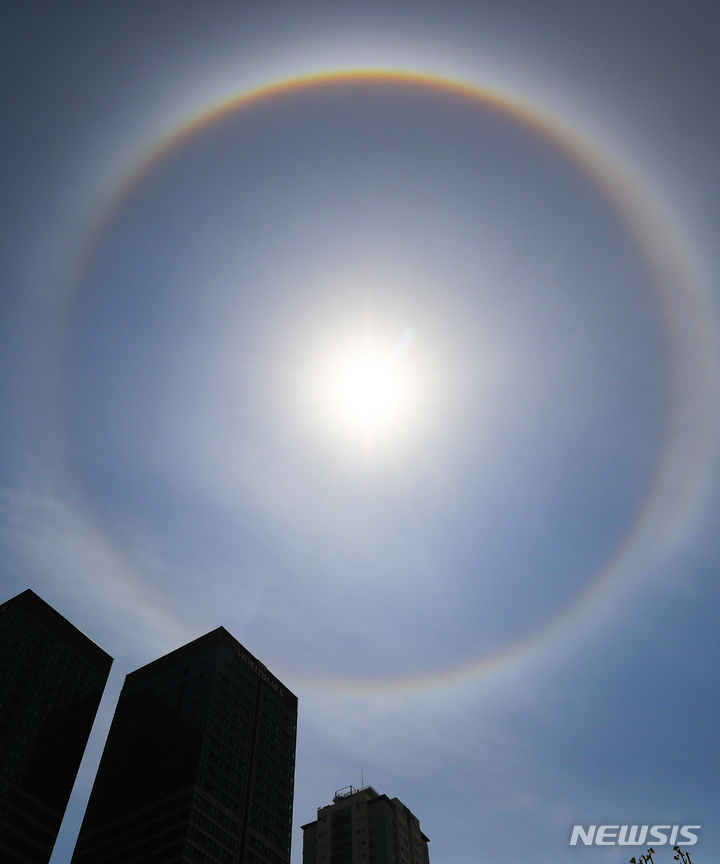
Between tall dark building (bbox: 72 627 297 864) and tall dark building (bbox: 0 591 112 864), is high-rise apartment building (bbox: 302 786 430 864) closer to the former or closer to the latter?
tall dark building (bbox: 72 627 297 864)

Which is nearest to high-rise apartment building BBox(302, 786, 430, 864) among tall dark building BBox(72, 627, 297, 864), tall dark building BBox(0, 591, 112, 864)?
tall dark building BBox(72, 627, 297, 864)

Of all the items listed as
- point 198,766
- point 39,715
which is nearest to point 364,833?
point 198,766

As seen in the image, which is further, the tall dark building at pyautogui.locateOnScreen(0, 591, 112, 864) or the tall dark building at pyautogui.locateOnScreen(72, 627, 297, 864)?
the tall dark building at pyautogui.locateOnScreen(0, 591, 112, 864)

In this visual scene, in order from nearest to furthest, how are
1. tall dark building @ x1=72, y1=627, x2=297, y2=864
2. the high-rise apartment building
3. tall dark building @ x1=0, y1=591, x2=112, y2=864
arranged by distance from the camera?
tall dark building @ x1=72, y1=627, x2=297, y2=864 → tall dark building @ x1=0, y1=591, x2=112, y2=864 → the high-rise apartment building

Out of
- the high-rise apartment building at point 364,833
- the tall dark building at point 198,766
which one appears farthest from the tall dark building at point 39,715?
the high-rise apartment building at point 364,833

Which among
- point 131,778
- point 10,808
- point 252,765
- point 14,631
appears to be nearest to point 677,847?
point 252,765

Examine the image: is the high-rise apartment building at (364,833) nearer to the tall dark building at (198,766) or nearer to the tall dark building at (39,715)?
the tall dark building at (198,766)

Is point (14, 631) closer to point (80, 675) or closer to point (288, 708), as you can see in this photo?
point (80, 675)

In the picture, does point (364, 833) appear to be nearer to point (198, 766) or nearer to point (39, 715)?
point (198, 766)
